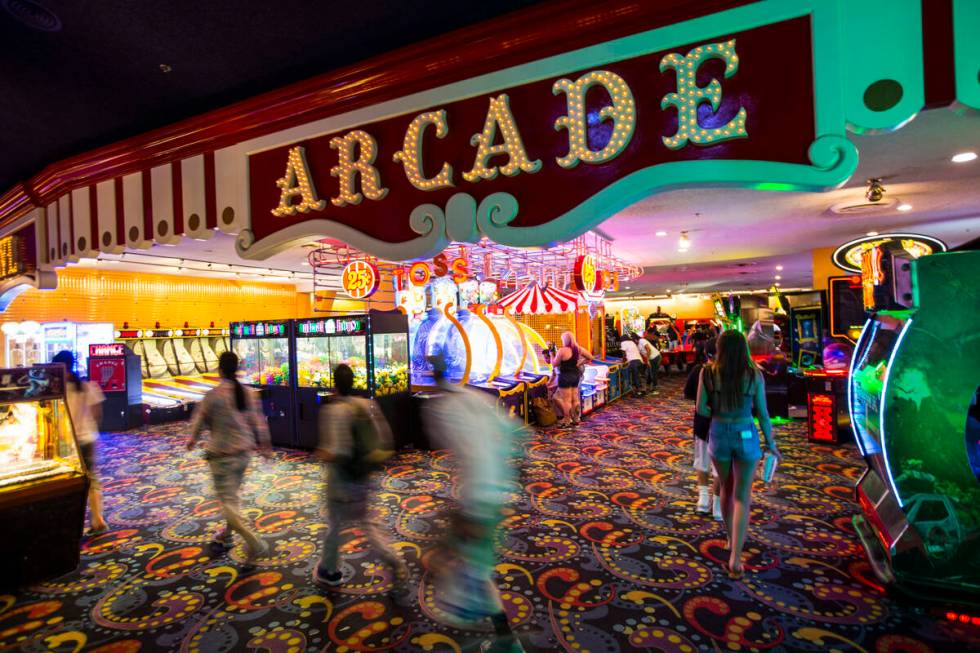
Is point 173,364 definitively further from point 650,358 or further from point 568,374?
point 650,358

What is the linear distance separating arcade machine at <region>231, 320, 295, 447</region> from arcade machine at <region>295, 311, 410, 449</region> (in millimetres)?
188

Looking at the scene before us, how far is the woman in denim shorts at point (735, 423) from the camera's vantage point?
9.50 ft

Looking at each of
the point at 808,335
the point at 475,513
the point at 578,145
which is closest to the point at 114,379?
the point at 475,513

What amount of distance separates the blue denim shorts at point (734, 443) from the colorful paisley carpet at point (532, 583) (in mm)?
755

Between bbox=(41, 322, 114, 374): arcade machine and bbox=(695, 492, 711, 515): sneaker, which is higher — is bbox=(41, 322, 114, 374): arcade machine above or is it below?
above

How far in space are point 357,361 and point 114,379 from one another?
218 inches

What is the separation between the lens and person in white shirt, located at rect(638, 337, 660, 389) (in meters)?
11.4

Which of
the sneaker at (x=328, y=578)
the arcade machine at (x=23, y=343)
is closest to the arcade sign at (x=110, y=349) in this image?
the arcade machine at (x=23, y=343)

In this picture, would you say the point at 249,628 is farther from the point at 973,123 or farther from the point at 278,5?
the point at 973,123

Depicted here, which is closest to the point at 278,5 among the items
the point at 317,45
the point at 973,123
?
the point at 317,45

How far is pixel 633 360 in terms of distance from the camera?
1093cm

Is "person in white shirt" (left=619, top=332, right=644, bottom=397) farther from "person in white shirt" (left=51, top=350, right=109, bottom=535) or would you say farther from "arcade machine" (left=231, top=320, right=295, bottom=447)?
"person in white shirt" (left=51, top=350, right=109, bottom=535)

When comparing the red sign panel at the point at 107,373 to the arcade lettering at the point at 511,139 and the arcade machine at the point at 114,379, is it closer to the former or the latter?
the arcade machine at the point at 114,379

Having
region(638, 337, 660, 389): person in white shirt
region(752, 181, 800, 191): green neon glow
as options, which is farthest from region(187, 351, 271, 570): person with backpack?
region(638, 337, 660, 389): person in white shirt
